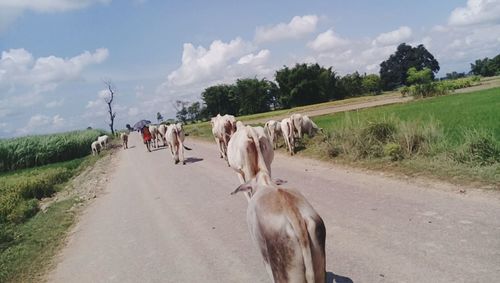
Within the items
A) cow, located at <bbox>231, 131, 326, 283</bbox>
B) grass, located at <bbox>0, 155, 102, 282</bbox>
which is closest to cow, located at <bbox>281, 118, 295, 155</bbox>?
grass, located at <bbox>0, 155, 102, 282</bbox>

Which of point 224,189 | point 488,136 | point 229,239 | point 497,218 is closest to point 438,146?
point 488,136

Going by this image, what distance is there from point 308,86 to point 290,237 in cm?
7264

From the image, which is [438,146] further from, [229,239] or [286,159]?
[229,239]

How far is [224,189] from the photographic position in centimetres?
1158

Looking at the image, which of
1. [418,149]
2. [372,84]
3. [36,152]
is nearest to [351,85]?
[372,84]

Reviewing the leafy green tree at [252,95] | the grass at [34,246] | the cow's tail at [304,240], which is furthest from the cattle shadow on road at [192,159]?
the leafy green tree at [252,95]

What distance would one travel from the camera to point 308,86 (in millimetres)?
74688

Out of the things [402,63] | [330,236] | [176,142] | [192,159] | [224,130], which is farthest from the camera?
[402,63]

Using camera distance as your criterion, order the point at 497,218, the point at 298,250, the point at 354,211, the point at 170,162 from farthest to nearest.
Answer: the point at 170,162, the point at 354,211, the point at 497,218, the point at 298,250

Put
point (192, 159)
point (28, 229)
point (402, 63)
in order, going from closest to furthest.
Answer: point (28, 229)
point (192, 159)
point (402, 63)

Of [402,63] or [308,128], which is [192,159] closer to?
[308,128]

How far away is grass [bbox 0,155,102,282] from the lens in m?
7.72

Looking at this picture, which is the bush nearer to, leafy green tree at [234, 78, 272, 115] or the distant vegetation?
the distant vegetation

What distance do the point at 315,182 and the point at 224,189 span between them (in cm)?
254
